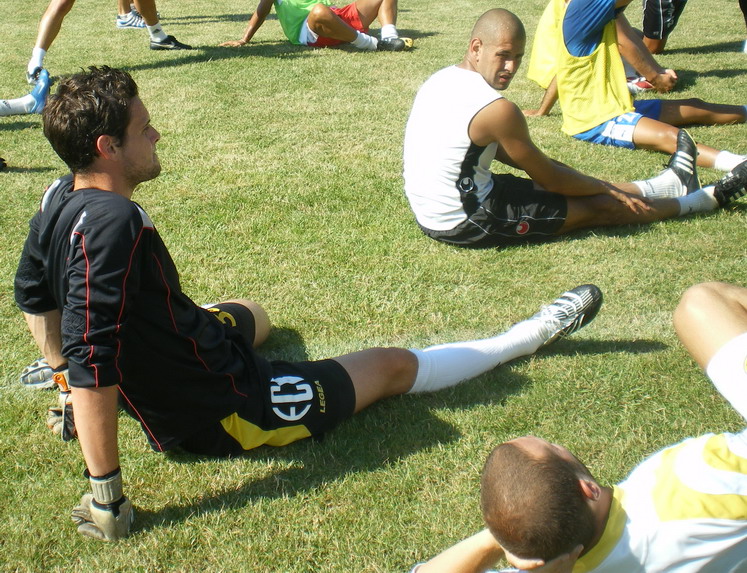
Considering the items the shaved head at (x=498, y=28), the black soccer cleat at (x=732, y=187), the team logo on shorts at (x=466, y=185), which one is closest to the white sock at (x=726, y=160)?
the black soccer cleat at (x=732, y=187)

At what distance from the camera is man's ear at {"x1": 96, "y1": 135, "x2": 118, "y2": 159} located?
7.91 feet

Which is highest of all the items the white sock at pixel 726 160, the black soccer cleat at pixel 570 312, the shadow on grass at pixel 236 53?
the shadow on grass at pixel 236 53

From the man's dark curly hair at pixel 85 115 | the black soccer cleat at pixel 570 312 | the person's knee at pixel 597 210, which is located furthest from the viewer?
the person's knee at pixel 597 210

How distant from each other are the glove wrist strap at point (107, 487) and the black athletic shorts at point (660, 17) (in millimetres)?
7466

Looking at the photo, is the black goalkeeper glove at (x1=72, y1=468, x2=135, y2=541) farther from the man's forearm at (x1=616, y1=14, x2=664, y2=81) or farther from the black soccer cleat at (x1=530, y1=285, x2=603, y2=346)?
the man's forearm at (x1=616, y1=14, x2=664, y2=81)

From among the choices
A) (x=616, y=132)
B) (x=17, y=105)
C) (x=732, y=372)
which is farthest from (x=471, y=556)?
(x=17, y=105)

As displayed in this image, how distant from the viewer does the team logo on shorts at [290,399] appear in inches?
112

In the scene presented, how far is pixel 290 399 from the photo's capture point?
9.36ft

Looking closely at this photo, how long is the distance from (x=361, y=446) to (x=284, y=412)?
1.06ft

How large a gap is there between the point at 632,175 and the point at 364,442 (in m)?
3.26

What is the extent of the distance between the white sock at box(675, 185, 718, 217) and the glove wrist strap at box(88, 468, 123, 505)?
11.8 ft

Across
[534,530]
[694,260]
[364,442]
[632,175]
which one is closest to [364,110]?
[632,175]

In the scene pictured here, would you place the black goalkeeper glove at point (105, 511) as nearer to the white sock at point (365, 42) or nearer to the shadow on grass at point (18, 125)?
the shadow on grass at point (18, 125)

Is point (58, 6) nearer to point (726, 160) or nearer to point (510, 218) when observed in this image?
point (510, 218)
